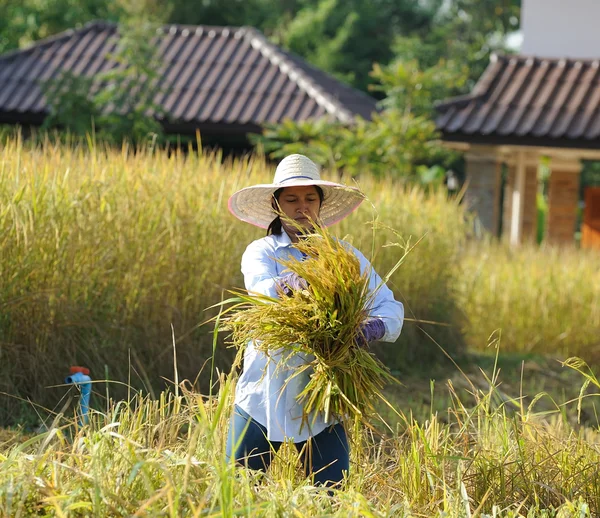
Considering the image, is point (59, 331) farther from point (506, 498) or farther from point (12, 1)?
point (12, 1)

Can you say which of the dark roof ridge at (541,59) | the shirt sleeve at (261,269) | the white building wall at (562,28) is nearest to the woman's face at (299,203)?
the shirt sleeve at (261,269)

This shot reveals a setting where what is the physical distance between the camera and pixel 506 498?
3486mm

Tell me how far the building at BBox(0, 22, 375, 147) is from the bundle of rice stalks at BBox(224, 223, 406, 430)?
10156 mm

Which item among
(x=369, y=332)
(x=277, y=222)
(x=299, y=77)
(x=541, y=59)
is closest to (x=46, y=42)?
(x=299, y=77)

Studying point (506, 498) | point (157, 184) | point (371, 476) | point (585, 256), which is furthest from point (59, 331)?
point (585, 256)

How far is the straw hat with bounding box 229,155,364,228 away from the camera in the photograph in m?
3.58

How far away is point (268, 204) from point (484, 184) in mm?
10083

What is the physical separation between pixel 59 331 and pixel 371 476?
2.58 metres

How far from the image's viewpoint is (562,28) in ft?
50.7

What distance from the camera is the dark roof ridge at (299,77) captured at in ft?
48.0

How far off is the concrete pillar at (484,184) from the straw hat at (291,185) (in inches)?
381

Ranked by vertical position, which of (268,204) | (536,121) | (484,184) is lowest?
(484,184)

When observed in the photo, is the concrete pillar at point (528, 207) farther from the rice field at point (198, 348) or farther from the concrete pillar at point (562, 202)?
the rice field at point (198, 348)

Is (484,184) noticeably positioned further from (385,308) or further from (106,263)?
(385,308)
